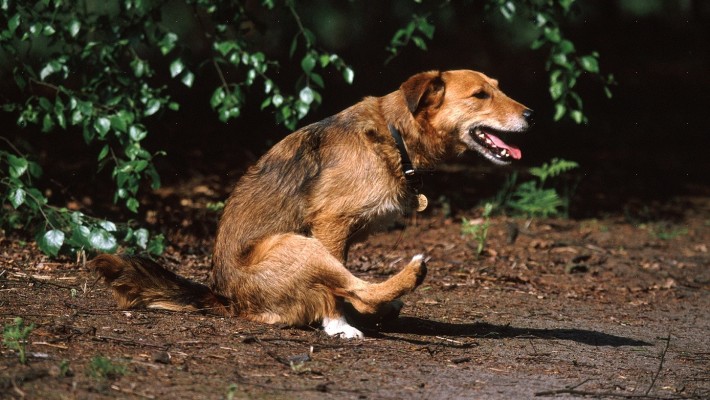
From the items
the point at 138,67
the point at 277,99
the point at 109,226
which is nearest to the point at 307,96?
the point at 277,99

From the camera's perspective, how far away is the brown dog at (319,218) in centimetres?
516

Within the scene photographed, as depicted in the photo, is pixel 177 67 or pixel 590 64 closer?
pixel 177 67

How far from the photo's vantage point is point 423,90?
5.81 meters

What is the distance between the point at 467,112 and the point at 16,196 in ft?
10.3

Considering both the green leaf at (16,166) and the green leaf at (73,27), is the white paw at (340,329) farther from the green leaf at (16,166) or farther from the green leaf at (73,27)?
the green leaf at (73,27)

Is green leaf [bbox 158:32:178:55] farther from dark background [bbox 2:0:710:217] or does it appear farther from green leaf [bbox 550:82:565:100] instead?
green leaf [bbox 550:82:565:100]

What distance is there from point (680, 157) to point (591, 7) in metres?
3.53

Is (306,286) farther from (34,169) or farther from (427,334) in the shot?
(34,169)

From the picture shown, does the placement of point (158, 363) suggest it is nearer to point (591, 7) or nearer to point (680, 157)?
point (591, 7)

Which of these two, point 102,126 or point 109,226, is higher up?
point 102,126

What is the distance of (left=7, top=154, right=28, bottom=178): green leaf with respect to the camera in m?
6.32

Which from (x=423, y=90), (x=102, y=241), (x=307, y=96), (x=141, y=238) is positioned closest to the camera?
(x=423, y=90)

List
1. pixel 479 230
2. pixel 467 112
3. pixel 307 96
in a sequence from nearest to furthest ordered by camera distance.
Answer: pixel 467 112
pixel 307 96
pixel 479 230

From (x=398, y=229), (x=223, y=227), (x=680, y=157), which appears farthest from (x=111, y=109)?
(x=680, y=157)
